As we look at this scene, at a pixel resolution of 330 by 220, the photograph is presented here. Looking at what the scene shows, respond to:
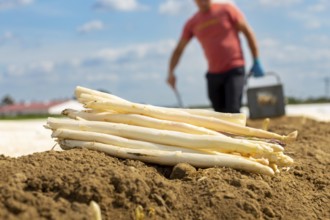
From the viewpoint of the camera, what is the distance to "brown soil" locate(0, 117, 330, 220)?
8.55 ft

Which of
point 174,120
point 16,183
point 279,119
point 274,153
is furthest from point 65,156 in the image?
point 279,119

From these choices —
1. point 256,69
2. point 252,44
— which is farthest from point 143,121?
point 256,69

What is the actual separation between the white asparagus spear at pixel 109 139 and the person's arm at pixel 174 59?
4780 millimetres

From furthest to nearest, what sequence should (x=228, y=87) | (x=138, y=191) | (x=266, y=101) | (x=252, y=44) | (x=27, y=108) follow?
(x=27, y=108) < (x=266, y=101) < (x=252, y=44) < (x=228, y=87) < (x=138, y=191)

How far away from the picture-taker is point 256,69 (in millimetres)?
8484

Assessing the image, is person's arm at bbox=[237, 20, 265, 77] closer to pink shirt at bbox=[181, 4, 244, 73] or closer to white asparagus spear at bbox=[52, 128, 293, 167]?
pink shirt at bbox=[181, 4, 244, 73]

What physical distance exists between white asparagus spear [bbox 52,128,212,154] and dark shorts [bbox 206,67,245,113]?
420 centimetres

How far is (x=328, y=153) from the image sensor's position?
5.02 meters

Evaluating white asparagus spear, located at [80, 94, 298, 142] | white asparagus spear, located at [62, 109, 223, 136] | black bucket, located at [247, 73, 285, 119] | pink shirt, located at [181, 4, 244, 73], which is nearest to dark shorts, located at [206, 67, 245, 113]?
pink shirt, located at [181, 4, 244, 73]

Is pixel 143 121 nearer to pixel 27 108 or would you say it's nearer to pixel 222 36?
pixel 222 36

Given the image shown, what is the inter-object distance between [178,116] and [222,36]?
413cm

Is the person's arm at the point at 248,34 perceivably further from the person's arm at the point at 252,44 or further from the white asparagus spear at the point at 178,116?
the white asparagus spear at the point at 178,116

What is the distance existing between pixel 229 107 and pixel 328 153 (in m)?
2.70

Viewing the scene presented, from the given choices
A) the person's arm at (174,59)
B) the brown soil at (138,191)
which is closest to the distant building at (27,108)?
the person's arm at (174,59)
